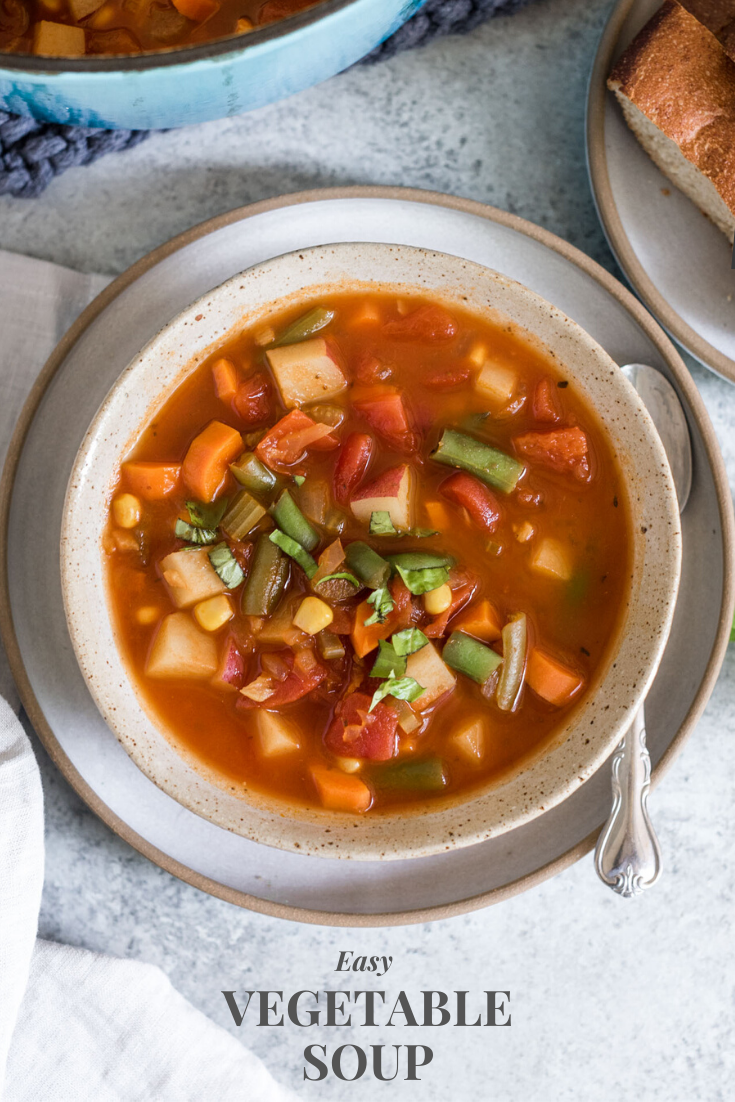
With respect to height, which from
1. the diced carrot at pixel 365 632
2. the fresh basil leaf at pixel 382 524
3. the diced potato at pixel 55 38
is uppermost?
the diced potato at pixel 55 38

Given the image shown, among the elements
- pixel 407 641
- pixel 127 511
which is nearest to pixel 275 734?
pixel 407 641

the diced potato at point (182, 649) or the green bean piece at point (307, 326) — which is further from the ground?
the green bean piece at point (307, 326)

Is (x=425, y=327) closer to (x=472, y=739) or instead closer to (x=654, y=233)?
(x=654, y=233)

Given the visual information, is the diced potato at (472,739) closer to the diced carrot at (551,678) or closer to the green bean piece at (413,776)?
the green bean piece at (413,776)

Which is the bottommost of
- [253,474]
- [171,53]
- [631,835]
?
[631,835]

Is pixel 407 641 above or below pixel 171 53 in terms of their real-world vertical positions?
below

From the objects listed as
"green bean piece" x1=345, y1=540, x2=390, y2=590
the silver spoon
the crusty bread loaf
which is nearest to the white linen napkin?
"green bean piece" x1=345, y1=540, x2=390, y2=590

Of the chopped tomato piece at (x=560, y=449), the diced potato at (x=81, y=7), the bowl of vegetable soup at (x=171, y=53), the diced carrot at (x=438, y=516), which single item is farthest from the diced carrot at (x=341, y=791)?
the diced potato at (x=81, y=7)
